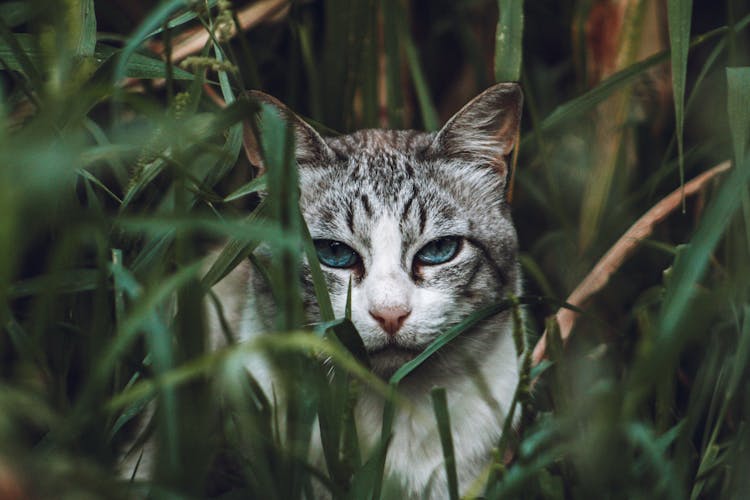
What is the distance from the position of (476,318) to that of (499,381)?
432 millimetres

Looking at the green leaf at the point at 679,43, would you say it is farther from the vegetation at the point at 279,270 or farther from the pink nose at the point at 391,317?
the pink nose at the point at 391,317

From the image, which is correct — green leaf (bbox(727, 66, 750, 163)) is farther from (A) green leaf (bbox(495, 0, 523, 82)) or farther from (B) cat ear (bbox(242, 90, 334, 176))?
(B) cat ear (bbox(242, 90, 334, 176))

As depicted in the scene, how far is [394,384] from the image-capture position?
55.3 inches

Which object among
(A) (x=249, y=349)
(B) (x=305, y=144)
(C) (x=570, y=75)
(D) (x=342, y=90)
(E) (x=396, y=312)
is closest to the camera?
(A) (x=249, y=349)

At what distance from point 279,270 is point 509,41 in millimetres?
991

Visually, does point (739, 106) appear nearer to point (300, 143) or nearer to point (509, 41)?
point (509, 41)

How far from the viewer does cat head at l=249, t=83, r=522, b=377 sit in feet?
5.80

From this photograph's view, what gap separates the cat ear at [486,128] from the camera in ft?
6.57

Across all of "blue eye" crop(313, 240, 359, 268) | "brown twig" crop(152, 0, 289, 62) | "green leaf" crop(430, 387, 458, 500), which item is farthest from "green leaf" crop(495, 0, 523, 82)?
"green leaf" crop(430, 387, 458, 500)

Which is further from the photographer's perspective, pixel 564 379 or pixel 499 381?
pixel 499 381

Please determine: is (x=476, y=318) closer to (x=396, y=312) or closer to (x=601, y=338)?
(x=396, y=312)


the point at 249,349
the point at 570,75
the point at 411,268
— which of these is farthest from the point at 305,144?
the point at 570,75

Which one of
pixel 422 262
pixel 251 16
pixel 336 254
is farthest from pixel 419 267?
pixel 251 16

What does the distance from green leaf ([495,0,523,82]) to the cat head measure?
87 mm
